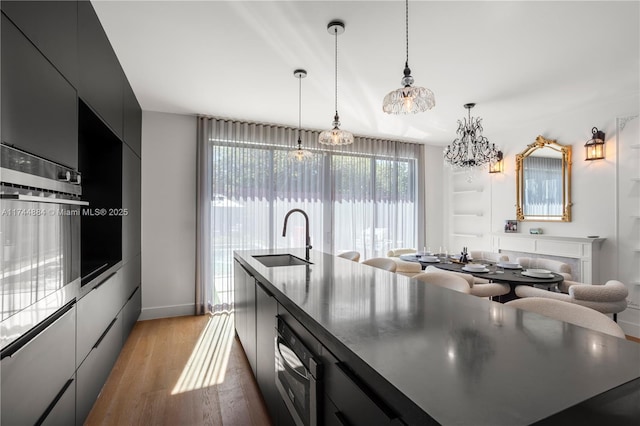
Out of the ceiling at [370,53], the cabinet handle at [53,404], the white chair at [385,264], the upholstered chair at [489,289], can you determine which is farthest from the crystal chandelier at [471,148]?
the cabinet handle at [53,404]

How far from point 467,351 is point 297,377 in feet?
2.27

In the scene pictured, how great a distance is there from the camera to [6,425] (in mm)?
1069

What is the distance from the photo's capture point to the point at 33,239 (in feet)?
4.23

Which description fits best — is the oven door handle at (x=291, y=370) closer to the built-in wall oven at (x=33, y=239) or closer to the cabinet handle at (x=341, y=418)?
the cabinet handle at (x=341, y=418)

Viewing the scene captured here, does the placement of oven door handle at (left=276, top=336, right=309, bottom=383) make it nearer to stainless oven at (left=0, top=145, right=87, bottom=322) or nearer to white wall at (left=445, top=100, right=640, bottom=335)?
stainless oven at (left=0, top=145, right=87, bottom=322)

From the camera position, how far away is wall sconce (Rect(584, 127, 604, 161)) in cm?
381

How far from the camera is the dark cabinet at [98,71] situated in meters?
1.84

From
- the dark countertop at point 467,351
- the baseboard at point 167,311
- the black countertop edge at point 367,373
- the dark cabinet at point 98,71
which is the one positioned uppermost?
the dark cabinet at point 98,71

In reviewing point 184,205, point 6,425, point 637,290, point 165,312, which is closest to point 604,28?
point 637,290

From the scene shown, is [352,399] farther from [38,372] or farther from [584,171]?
[584,171]

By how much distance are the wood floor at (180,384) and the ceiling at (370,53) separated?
2663 mm

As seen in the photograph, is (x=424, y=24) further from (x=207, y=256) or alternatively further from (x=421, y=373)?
(x=207, y=256)

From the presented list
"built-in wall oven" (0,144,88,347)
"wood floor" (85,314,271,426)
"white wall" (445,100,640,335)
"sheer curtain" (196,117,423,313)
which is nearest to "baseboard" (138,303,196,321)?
"sheer curtain" (196,117,423,313)

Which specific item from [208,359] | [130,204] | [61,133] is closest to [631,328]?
[208,359]
